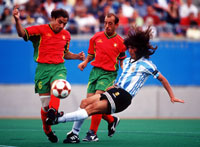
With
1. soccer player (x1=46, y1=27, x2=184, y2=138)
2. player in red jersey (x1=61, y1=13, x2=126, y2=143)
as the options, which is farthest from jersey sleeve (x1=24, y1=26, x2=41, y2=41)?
soccer player (x1=46, y1=27, x2=184, y2=138)

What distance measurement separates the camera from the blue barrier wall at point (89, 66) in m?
15.4

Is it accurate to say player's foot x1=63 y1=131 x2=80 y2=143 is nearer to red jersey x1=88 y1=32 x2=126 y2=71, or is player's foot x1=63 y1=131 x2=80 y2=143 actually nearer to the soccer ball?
the soccer ball

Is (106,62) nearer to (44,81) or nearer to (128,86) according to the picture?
(44,81)

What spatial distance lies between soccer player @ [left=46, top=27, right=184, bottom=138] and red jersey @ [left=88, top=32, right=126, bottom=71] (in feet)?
3.63

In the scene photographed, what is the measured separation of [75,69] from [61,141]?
25.0 ft

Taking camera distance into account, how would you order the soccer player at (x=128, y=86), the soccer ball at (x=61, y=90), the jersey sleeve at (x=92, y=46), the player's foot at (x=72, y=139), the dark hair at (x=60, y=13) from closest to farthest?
the soccer player at (x=128, y=86) < the soccer ball at (x=61, y=90) < the player's foot at (x=72, y=139) < the dark hair at (x=60, y=13) < the jersey sleeve at (x=92, y=46)

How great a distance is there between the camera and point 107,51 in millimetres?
8898

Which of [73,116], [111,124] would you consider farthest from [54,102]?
[111,124]

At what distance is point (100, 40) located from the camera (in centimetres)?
901

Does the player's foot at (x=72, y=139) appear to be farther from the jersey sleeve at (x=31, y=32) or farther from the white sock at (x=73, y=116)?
the jersey sleeve at (x=31, y=32)

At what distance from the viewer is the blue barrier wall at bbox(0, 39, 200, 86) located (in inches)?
607

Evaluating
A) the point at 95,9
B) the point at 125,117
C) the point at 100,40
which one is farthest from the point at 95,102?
the point at 95,9

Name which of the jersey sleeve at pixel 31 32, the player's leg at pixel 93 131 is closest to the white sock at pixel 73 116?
the player's leg at pixel 93 131

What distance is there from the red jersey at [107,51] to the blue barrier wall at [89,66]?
652 cm
